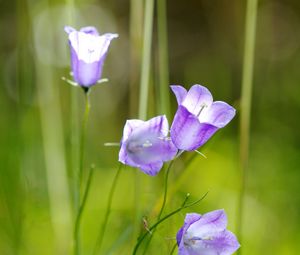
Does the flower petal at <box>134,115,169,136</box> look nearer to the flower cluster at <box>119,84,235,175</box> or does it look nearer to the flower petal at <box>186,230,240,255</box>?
the flower cluster at <box>119,84,235,175</box>

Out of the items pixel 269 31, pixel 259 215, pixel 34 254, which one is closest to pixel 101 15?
pixel 269 31

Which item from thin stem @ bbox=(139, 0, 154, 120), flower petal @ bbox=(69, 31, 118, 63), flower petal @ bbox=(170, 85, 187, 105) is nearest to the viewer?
flower petal @ bbox=(170, 85, 187, 105)

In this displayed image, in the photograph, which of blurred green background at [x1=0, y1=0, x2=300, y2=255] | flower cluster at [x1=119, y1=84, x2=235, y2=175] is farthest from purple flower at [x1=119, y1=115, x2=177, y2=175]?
blurred green background at [x1=0, y1=0, x2=300, y2=255]

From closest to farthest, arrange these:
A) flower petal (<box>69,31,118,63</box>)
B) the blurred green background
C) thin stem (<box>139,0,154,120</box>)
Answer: flower petal (<box>69,31,118,63</box>) → thin stem (<box>139,0,154,120</box>) → the blurred green background

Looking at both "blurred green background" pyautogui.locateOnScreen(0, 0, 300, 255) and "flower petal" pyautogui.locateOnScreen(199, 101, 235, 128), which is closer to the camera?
"flower petal" pyautogui.locateOnScreen(199, 101, 235, 128)

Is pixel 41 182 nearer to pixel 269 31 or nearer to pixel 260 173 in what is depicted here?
pixel 260 173

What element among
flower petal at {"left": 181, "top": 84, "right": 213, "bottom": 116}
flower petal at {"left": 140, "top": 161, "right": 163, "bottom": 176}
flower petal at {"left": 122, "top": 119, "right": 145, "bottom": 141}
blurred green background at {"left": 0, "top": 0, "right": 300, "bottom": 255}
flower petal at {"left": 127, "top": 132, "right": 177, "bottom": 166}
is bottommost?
blurred green background at {"left": 0, "top": 0, "right": 300, "bottom": 255}

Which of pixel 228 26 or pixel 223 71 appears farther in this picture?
pixel 228 26
